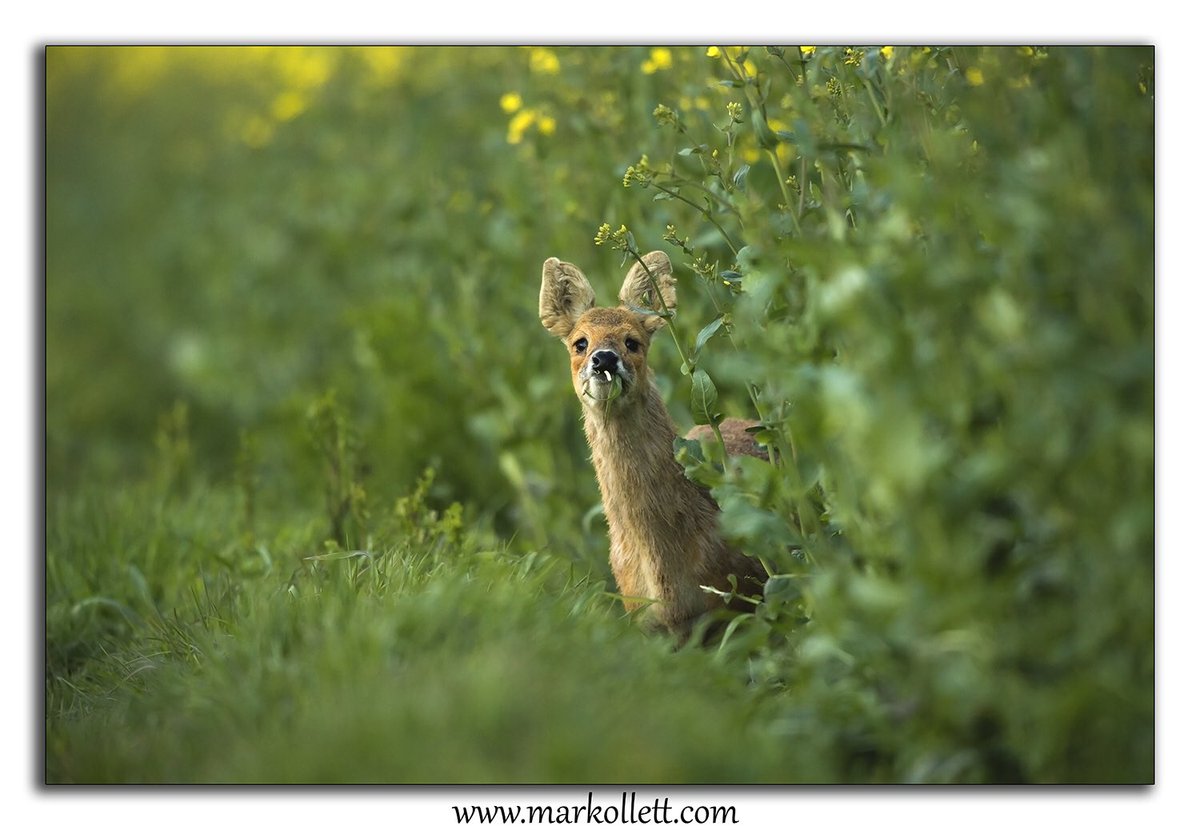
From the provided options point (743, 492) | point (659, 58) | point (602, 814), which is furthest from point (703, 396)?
point (659, 58)

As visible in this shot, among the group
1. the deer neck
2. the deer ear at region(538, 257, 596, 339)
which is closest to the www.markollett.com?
the deer neck

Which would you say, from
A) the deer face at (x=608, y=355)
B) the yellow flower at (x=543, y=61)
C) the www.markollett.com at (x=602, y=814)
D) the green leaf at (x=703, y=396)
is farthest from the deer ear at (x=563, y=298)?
the www.markollett.com at (x=602, y=814)

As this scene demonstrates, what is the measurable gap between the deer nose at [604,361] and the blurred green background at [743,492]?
348 millimetres

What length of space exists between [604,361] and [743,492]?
48.5 inches

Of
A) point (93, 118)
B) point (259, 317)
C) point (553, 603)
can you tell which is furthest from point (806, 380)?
point (93, 118)

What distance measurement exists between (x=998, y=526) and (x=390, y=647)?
201 centimetres

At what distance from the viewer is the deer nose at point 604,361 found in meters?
5.38

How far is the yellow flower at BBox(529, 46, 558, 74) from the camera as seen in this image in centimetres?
650

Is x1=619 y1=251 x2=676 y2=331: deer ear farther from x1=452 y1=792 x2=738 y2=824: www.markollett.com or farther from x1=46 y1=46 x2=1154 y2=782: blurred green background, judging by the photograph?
x1=452 y1=792 x2=738 y2=824: www.markollett.com

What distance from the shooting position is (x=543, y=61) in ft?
21.8

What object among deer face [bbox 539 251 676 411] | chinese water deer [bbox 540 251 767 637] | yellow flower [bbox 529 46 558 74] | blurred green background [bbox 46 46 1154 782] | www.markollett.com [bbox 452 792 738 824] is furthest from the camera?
yellow flower [bbox 529 46 558 74]

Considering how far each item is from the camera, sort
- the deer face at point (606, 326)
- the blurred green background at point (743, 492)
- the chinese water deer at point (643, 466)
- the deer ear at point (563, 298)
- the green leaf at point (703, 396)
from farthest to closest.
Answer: the deer ear at point (563, 298) → the deer face at point (606, 326) → the chinese water deer at point (643, 466) → the green leaf at point (703, 396) → the blurred green background at point (743, 492)

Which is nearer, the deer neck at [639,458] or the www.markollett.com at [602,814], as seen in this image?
the www.markollett.com at [602,814]

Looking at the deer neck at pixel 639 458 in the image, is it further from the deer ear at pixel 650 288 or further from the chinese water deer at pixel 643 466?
the deer ear at pixel 650 288
